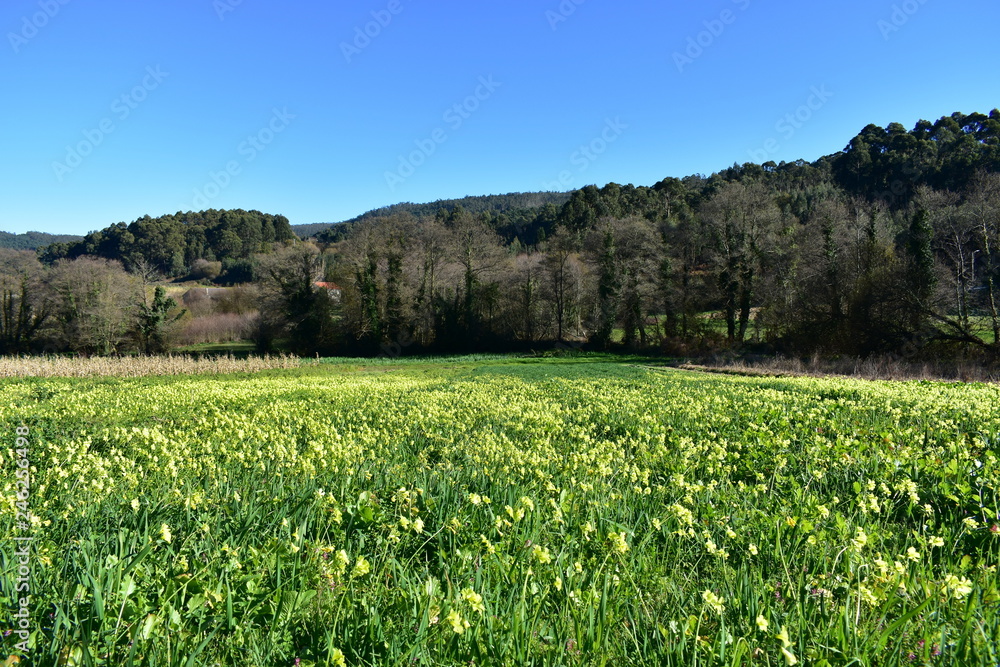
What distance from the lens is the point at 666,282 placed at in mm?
53438

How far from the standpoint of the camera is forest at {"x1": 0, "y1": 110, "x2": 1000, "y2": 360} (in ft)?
115

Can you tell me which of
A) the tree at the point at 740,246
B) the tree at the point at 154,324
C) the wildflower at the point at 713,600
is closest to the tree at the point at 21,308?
the tree at the point at 154,324

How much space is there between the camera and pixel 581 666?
2297 mm

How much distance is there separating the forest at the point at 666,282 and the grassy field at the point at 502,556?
113 ft

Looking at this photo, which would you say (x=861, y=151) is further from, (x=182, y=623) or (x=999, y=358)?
(x=182, y=623)

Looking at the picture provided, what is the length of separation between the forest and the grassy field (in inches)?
1360

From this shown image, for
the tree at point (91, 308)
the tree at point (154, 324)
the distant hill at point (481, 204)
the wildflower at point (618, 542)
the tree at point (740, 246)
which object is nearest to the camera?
the wildflower at point (618, 542)

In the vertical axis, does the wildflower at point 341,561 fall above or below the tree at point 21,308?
below

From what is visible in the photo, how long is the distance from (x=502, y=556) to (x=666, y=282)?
175ft

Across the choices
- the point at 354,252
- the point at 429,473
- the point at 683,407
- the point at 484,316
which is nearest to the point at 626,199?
the point at 484,316

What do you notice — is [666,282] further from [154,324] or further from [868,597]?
[154,324]

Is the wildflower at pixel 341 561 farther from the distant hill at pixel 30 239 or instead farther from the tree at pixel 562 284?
the distant hill at pixel 30 239

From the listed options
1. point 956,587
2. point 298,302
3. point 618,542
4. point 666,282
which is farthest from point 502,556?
point 298,302

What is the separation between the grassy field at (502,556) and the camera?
2.38 m
